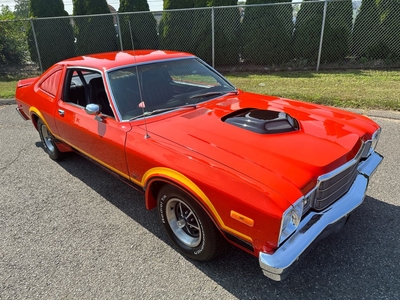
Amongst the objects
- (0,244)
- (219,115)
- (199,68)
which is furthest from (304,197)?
(0,244)

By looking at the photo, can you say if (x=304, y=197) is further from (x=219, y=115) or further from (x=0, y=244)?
(x=0, y=244)

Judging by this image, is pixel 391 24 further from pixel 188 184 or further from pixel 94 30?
pixel 188 184

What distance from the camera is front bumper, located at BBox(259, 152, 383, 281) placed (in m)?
1.92

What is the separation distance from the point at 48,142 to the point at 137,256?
289cm

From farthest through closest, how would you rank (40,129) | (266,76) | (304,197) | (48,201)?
1. (266,76)
2. (40,129)
3. (48,201)
4. (304,197)

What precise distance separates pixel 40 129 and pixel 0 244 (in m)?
2.27

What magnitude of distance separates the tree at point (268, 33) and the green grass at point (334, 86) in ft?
3.78

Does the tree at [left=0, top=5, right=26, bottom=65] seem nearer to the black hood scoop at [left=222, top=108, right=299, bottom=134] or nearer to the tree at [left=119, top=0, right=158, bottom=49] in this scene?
the tree at [left=119, top=0, right=158, bottom=49]

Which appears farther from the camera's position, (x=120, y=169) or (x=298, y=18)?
(x=298, y=18)

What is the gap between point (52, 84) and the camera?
4164mm

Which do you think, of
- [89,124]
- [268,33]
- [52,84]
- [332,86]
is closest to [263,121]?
[89,124]

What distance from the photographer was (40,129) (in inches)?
188

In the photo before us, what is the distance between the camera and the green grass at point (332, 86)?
20.8 feet

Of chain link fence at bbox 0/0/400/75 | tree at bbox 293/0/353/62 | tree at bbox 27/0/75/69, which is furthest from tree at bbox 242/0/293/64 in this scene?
tree at bbox 27/0/75/69
